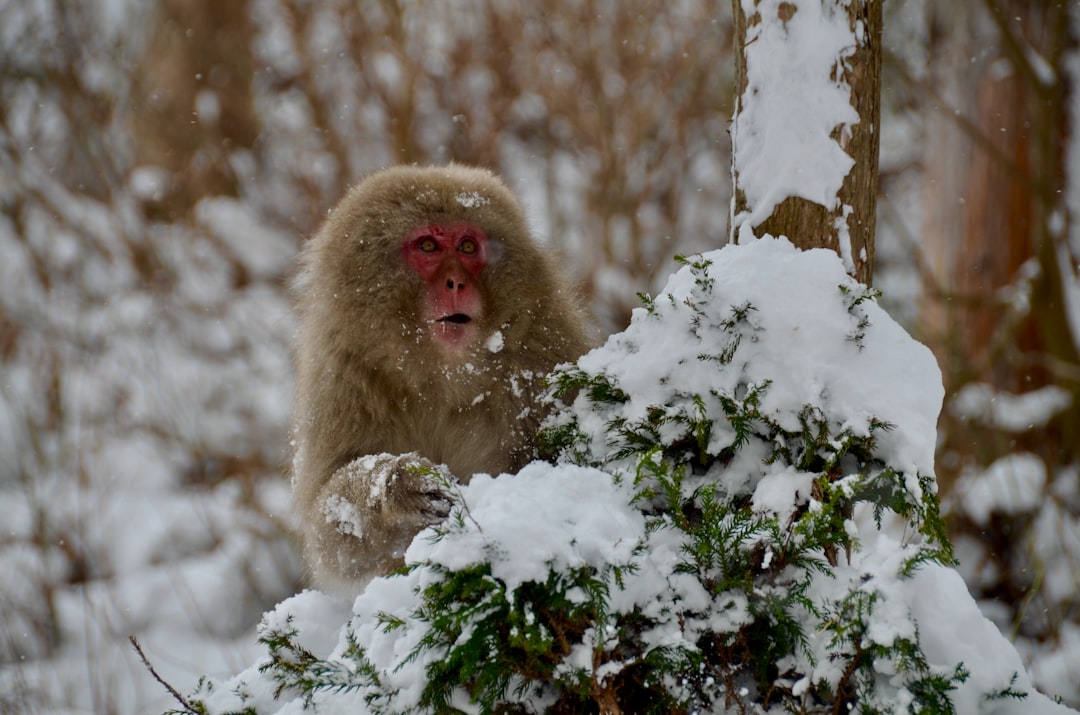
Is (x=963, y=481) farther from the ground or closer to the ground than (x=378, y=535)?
farther from the ground

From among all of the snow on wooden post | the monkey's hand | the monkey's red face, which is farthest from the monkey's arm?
the snow on wooden post

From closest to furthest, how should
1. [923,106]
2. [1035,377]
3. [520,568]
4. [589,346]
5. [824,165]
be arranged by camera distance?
[520,568], [824,165], [589,346], [1035,377], [923,106]

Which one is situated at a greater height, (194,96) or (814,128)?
(194,96)

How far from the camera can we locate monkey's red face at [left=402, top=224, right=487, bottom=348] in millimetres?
2947

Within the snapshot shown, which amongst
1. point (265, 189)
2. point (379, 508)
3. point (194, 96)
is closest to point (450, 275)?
point (379, 508)

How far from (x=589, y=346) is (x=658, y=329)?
1.23 meters

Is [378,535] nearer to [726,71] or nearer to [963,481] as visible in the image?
[963,481]

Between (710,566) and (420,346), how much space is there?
4.97 feet

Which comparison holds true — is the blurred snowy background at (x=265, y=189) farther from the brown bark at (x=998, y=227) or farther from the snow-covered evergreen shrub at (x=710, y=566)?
the snow-covered evergreen shrub at (x=710, y=566)

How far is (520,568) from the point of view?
58.3 inches

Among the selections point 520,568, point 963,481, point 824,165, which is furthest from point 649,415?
point 963,481

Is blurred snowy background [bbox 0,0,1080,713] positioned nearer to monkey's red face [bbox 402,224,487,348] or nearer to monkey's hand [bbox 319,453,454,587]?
monkey's red face [bbox 402,224,487,348]

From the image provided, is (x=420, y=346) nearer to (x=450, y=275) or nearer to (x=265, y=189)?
(x=450, y=275)

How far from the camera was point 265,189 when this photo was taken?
8898 mm
